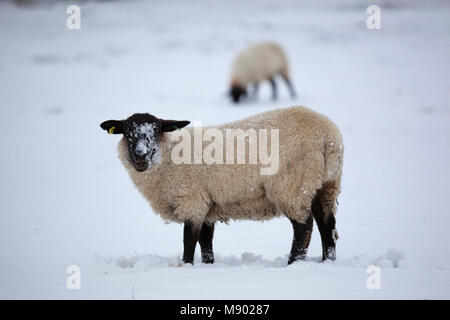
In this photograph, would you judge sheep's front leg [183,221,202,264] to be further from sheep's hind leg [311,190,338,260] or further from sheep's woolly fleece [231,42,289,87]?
sheep's woolly fleece [231,42,289,87]

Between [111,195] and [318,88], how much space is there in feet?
40.0

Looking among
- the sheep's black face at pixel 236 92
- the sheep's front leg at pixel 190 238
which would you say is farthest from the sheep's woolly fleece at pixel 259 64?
the sheep's front leg at pixel 190 238

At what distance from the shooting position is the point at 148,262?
6195 mm

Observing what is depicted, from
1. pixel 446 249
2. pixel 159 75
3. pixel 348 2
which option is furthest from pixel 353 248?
pixel 348 2

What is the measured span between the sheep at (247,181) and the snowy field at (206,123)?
52cm

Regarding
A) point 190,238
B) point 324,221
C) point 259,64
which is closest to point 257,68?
point 259,64

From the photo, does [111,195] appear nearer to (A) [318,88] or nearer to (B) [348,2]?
(A) [318,88]

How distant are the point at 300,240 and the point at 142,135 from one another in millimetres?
2027

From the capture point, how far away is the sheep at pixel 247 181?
A: 6238 mm

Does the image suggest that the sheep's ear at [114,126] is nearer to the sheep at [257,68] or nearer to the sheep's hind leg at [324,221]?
the sheep's hind leg at [324,221]

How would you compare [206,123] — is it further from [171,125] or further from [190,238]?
[190,238]

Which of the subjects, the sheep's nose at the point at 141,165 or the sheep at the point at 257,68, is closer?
the sheep's nose at the point at 141,165

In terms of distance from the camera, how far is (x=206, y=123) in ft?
50.6
